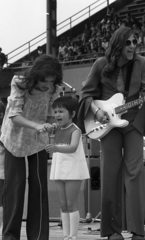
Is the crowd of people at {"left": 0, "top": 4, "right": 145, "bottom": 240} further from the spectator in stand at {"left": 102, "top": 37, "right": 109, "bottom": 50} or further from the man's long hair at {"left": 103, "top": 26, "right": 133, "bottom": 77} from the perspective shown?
the spectator in stand at {"left": 102, "top": 37, "right": 109, "bottom": 50}

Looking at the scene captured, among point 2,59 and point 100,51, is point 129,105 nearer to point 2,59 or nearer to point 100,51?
point 100,51

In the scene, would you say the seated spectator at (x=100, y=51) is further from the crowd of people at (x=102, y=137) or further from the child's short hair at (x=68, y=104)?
the crowd of people at (x=102, y=137)

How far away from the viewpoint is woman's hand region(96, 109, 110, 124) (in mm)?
3918

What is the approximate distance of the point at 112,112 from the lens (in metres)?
3.93

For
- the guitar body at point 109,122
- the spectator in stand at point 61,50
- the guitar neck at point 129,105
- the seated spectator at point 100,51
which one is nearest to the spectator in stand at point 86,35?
the spectator in stand at point 61,50

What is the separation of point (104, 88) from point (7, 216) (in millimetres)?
1315

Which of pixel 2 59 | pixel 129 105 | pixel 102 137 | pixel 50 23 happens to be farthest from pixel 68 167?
pixel 2 59

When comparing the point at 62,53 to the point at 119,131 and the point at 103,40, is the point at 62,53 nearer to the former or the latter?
the point at 103,40

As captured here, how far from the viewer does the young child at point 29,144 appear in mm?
3639

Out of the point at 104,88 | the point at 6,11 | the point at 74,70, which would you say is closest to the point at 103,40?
the point at 74,70

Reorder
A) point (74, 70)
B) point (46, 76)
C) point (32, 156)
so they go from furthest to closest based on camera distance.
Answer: point (74, 70) < point (32, 156) < point (46, 76)

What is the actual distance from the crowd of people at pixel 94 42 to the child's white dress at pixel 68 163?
13038 millimetres

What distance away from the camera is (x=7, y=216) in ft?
12.3

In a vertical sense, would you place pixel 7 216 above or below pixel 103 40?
below
